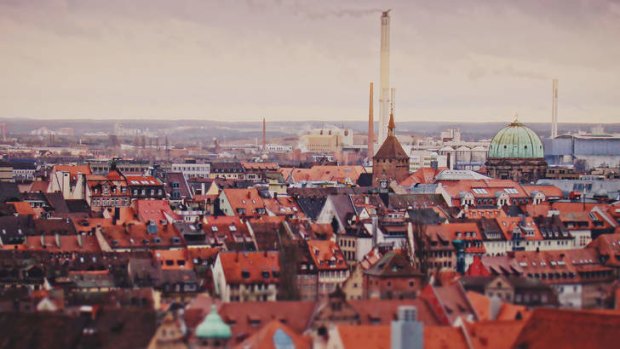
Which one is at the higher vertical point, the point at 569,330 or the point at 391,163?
the point at 569,330

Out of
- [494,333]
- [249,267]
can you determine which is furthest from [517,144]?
[494,333]

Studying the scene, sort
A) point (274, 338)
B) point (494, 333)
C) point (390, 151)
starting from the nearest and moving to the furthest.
Result: point (274, 338), point (494, 333), point (390, 151)

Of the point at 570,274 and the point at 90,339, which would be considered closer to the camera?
the point at 90,339

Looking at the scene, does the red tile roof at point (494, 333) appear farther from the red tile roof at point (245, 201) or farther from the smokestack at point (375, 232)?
the red tile roof at point (245, 201)

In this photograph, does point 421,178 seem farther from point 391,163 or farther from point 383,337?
point 383,337

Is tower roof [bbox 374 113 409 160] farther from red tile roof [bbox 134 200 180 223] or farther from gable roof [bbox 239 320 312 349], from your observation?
gable roof [bbox 239 320 312 349]

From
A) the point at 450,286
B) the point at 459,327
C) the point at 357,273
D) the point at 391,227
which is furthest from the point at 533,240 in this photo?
Answer: the point at 459,327

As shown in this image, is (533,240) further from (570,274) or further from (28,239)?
(28,239)
